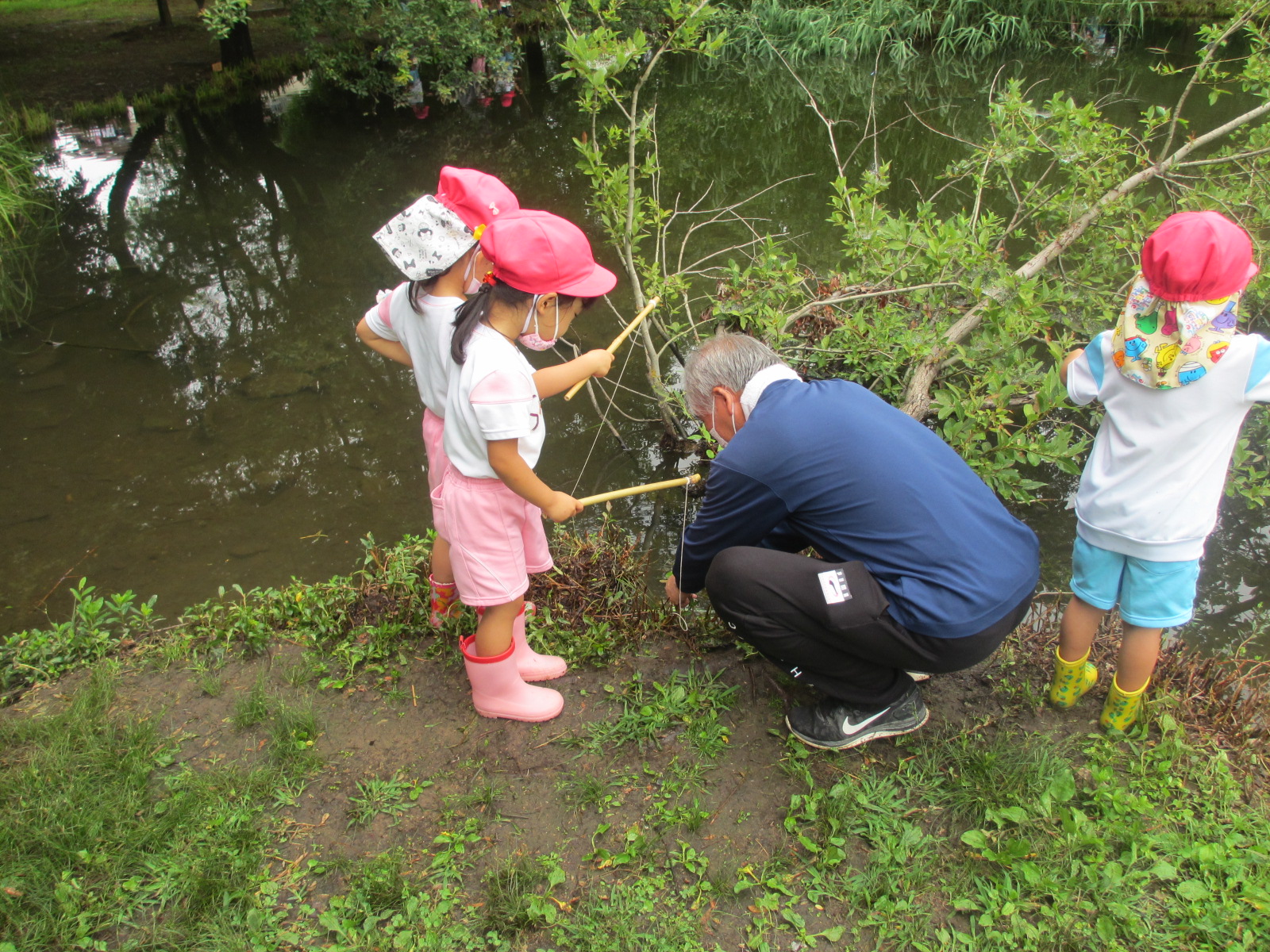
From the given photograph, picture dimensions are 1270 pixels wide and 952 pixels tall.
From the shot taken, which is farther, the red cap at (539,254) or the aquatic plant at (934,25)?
the aquatic plant at (934,25)

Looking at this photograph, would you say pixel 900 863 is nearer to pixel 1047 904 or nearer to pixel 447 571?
pixel 1047 904

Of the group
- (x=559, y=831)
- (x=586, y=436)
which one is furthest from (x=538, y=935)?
(x=586, y=436)

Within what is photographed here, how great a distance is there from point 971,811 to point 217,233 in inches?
276

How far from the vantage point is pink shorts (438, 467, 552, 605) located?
2127 millimetres

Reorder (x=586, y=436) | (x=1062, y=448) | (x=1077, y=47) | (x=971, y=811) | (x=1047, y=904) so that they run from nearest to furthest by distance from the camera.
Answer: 1. (x=1047, y=904)
2. (x=971, y=811)
3. (x=1062, y=448)
4. (x=586, y=436)
5. (x=1077, y=47)

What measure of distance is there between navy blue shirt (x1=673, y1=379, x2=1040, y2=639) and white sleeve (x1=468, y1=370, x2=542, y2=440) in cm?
49

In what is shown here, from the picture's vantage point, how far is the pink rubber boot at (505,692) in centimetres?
232

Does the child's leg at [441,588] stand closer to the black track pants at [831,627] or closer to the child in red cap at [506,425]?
the child in red cap at [506,425]

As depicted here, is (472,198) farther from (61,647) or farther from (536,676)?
(61,647)

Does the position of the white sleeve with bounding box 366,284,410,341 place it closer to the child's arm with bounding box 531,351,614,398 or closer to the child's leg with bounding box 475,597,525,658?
the child's arm with bounding box 531,351,614,398

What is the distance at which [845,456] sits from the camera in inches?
75.8

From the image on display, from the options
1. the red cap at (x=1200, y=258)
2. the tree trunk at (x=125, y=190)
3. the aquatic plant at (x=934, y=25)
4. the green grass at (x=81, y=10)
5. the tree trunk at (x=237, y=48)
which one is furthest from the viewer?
the green grass at (x=81, y=10)

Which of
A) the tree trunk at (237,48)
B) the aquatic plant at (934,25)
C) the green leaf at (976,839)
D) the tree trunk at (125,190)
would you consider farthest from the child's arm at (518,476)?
the tree trunk at (237,48)

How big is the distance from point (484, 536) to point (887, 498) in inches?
39.6
